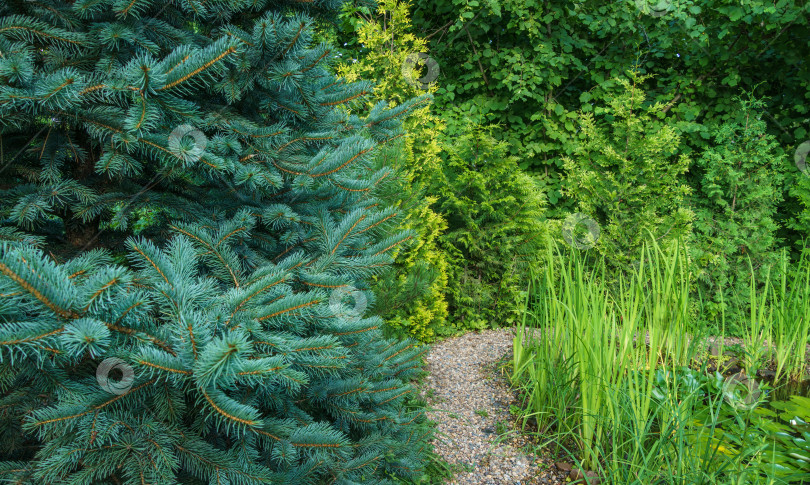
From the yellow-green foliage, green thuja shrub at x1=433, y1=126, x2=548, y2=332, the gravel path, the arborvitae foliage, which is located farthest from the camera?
green thuja shrub at x1=433, y1=126, x2=548, y2=332

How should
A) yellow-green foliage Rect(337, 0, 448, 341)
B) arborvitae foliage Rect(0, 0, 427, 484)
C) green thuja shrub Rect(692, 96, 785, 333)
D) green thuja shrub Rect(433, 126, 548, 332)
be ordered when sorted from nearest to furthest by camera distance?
arborvitae foliage Rect(0, 0, 427, 484) < yellow-green foliage Rect(337, 0, 448, 341) < green thuja shrub Rect(433, 126, 548, 332) < green thuja shrub Rect(692, 96, 785, 333)

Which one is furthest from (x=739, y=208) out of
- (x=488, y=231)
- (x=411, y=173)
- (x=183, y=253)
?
(x=183, y=253)

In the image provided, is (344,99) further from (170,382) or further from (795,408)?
(795,408)

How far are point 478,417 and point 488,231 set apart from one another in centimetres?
199

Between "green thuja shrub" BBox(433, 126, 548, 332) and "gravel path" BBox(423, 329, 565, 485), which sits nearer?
"gravel path" BBox(423, 329, 565, 485)

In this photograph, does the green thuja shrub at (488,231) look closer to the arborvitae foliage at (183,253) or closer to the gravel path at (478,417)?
the gravel path at (478,417)

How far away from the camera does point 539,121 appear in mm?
5820

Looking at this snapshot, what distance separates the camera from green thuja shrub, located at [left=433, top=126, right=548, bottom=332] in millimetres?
4344

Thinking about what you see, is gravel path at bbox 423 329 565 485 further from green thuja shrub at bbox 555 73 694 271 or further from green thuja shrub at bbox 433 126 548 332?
green thuja shrub at bbox 555 73 694 271

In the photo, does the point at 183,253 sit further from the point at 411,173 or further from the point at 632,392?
the point at 411,173

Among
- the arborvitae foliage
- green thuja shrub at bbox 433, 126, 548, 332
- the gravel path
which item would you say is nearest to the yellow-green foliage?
green thuja shrub at bbox 433, 126, 548, 332

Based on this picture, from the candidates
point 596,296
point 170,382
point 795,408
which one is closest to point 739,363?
point 795,408

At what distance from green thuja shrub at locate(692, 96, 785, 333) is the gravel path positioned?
2577mm

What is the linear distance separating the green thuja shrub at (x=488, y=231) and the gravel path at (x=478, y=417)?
0.47 metres
